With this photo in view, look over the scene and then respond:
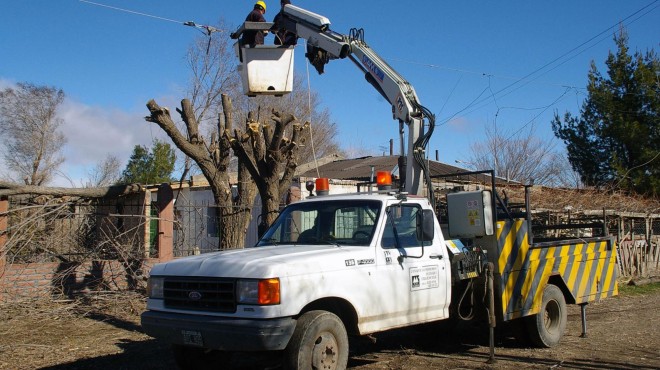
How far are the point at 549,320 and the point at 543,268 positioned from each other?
33.6 inches

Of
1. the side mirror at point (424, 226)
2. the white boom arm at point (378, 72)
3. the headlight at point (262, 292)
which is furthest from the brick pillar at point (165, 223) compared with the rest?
the headlight at point (262, 292)

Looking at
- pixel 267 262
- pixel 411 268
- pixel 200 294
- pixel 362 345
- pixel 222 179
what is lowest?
pixel 362 345

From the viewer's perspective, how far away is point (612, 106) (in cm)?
2494

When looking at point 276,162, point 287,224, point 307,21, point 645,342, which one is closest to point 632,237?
point 645,342

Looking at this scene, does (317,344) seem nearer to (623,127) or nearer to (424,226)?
(424,226)

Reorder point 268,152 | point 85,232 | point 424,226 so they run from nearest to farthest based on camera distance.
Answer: point 424,226, point 268,152, point 85,232

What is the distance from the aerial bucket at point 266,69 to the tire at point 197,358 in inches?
177

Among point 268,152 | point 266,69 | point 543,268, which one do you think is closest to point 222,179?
point 268,152

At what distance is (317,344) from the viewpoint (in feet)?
19.2

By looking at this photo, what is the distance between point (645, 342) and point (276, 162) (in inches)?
263

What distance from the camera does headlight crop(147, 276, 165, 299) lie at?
21.1 feet

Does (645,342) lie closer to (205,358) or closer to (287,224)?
(287,224)

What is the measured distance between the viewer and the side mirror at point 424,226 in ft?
22.4

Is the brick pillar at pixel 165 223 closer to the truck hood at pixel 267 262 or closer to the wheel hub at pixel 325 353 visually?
the truck hood at pixel 267 262
